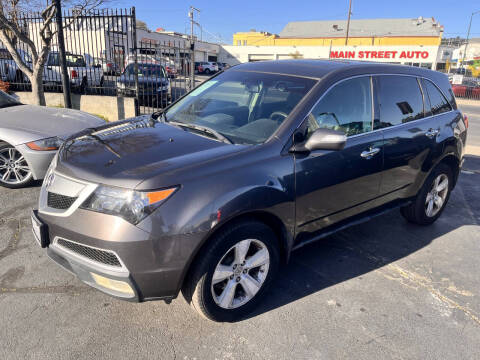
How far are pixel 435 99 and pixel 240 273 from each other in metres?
3.01

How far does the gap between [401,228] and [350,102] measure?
200 centimetres

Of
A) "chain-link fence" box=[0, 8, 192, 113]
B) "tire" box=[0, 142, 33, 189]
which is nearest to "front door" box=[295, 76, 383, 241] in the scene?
"tire" box=[0, 142, 33, 189]

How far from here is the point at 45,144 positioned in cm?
443

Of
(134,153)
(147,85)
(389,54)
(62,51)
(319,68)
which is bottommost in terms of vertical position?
(134,153)

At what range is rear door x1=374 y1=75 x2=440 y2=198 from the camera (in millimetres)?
3371

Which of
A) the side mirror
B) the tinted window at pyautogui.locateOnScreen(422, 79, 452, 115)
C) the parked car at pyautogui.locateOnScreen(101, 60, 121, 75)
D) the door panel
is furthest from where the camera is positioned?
the parked car at pyautogui.locateOnScreen(101, 60, 121, 75)

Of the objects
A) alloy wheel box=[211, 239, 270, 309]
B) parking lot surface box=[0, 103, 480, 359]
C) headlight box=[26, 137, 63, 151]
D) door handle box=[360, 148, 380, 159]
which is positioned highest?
door handle box=[360, 148, 380, 159]

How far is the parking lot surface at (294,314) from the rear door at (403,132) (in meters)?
0.78

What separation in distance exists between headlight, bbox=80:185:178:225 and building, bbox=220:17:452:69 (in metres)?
54.7

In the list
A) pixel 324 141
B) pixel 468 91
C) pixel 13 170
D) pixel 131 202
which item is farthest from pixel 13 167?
pixel 468 91

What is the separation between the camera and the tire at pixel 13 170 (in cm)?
465

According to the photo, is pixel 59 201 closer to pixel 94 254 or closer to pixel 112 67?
pixel 94 254

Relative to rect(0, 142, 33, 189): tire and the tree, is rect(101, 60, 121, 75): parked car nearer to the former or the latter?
the tree

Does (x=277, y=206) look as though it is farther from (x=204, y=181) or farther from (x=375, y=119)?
(x=375, y=119)
